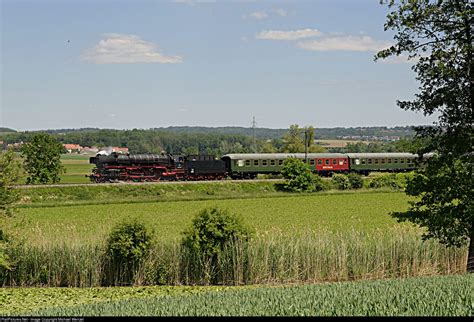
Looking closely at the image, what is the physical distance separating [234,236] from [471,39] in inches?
296

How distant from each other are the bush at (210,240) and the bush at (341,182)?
35107mm

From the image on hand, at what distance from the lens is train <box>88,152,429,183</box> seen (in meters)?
47.9

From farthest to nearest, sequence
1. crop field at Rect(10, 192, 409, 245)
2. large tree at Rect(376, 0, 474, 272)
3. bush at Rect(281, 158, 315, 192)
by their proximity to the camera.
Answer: bush at Rect(281, 158, 315, 192) → crop field at Rect(10, 192, 409, 245) → large tree at Rect(376, 0, 474, 272)

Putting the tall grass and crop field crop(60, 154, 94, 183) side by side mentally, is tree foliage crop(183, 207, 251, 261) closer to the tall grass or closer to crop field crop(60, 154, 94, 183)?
the tall grass

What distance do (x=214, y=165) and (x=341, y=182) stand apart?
1127 cm

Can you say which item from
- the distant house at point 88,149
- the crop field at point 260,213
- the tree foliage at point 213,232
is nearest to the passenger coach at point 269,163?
the crop field at point 260,213

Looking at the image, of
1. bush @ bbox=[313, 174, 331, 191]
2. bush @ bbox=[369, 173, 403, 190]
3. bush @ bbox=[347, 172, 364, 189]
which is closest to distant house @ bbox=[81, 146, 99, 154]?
bush @ bbox=[313, 174, 331, 191]

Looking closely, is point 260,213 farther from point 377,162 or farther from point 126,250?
point 377,162

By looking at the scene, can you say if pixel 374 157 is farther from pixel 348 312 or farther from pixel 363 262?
pixel 348 312

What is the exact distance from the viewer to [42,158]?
5372 centimetres

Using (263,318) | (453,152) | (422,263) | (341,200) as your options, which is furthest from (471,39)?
(341,200)

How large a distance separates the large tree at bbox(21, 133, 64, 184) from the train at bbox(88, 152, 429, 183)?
4530 mm

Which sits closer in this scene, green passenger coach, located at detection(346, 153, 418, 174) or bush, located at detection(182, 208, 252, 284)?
bush, located at detection(182, 208, 252, 284)

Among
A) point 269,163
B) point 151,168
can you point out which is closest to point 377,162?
point 269,163
